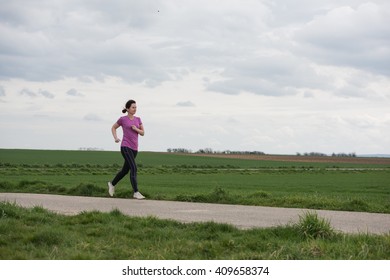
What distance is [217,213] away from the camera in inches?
401

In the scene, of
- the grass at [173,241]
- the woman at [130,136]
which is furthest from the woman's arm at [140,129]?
the grass at [173,241]

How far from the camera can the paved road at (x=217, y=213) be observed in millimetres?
8742

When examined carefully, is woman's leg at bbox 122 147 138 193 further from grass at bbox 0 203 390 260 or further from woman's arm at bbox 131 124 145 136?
grass at bbox 0 203 390 260

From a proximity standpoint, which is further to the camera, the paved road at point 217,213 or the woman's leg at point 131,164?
the woman's leg at point 131,164

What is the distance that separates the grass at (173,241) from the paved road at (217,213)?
0.81 m

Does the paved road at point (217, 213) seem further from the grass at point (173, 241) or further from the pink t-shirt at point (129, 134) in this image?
the pink t-shirt at point (129, 134)

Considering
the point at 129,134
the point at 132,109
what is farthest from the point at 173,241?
the point at 132,109

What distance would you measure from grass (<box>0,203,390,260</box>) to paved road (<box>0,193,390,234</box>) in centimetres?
81

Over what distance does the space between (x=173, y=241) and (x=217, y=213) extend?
130 inches

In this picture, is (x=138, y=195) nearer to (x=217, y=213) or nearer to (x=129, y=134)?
(x=129, y=134)
